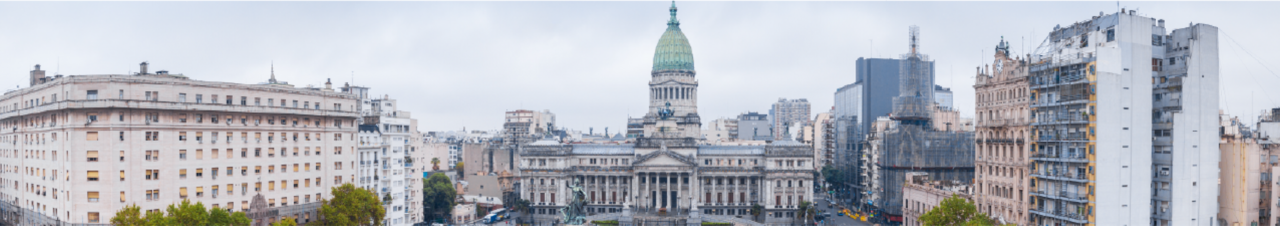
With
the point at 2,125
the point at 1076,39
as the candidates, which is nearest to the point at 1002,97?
the point at 1076,39

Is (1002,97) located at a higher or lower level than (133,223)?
higher

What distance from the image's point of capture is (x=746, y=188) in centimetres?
13312

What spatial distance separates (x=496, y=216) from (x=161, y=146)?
2577 inches

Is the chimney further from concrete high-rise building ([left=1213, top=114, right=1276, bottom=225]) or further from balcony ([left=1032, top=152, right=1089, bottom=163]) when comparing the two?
concrete high-rise building ([left=1213, top=114, right=1276, bottom=225])

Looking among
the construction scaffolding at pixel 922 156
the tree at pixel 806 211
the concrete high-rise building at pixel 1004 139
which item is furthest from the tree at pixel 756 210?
the concrete high-rise building at pixel 1004 139

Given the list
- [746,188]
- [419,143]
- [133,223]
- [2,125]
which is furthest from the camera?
[746,188]

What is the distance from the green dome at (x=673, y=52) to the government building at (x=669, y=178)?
78.7 ft

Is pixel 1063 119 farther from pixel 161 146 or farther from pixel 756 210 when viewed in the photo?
pixel 161 146

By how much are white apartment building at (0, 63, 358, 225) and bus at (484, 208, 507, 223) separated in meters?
41.7

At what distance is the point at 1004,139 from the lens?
79.7 meters

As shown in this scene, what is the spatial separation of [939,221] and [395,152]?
6485cm

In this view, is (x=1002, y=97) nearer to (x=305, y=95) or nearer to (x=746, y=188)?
(x=746, y=188)

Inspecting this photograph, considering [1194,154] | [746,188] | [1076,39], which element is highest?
[1076,39]

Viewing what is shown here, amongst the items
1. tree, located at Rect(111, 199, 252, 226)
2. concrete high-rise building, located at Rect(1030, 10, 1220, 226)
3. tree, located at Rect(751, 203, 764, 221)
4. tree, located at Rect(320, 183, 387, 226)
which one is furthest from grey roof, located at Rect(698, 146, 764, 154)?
tree, located at Rect(111, 199, 252, 226)
